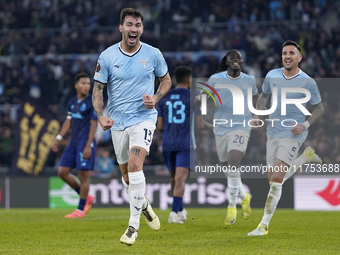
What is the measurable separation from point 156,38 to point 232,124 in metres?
14.2

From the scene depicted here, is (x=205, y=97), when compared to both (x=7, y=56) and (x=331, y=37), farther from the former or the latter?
(x=7, y=56)

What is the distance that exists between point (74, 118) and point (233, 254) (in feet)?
20.8

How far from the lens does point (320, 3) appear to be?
24953 mm

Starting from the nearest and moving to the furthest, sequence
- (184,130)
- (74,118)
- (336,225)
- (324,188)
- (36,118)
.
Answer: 1. (336,225)
2. (184,130)
3. (74,118)
4. (324,188)
5. (36,118)

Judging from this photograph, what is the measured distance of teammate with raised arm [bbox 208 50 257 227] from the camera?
10648 mm

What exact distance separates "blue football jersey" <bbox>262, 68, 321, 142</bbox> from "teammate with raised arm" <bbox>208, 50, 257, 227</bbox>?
115 centimetres

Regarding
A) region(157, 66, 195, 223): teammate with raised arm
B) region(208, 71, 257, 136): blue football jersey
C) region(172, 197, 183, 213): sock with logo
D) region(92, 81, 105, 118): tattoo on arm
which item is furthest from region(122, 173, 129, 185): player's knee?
region(157, 66, 195, 223): teammate with raised arm

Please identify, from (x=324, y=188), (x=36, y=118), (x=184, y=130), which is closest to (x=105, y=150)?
(x=36, y=118)

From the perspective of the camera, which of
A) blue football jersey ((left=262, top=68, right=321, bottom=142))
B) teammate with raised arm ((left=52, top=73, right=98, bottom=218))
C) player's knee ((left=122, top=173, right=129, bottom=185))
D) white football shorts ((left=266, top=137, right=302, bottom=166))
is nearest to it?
player's knee ((left=122, top=173, right=129, bottom=185))

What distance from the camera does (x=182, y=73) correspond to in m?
11.7

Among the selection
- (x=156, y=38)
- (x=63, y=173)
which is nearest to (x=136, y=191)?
(x=63, y=173)

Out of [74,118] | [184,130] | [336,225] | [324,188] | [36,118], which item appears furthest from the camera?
[36,118]

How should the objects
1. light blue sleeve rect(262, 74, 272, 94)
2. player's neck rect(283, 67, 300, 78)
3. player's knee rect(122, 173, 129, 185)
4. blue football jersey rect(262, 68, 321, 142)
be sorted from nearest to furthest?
player's knee rect(122, 173, 129, 185), blue football jersey rect(262, 68, 321, 142), player's neck rect(283, 67, 300, 78), light blue sleeve rect(262, 74, 272, 94)

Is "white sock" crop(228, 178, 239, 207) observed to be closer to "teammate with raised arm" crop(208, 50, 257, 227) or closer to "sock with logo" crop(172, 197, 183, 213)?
"teammate with raised arm" crop(208, 50, 257, 227)
